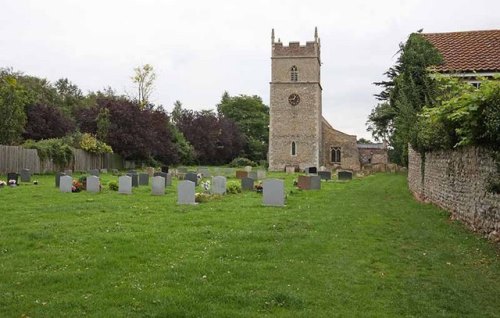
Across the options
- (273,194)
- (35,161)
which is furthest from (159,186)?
(35,161)

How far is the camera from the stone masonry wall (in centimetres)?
1085

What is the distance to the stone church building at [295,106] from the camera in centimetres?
5809

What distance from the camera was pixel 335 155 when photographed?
62938 mm

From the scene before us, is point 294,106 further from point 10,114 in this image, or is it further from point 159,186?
point 159,186

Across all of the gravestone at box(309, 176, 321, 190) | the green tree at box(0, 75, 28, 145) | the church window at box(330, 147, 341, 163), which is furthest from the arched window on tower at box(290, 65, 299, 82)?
the gravestone at box(309, 176, 321, 190)

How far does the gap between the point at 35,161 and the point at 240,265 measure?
93.6ft

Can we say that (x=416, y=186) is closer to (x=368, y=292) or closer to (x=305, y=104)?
(x=368, y=292)

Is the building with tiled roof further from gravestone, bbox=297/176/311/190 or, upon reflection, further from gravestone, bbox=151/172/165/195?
gravestone, bbox=151/172/165/195

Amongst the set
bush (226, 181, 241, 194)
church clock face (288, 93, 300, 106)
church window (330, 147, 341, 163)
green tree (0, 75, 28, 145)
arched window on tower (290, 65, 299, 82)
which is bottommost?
bush (226, 181, 241, 194)

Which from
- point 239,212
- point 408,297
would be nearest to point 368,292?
point 408,297

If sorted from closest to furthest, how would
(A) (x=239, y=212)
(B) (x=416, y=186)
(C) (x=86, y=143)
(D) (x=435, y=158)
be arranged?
(A) (x=239, y=212)
(D) (x=435, y=158)
(B) (x=416, y=186)
(C) (x=86, y=143)

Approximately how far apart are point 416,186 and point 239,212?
9700 millimetres

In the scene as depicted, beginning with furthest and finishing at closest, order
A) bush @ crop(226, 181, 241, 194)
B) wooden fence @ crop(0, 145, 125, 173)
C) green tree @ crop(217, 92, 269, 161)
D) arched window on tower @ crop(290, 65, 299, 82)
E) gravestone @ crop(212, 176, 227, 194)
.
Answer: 1. green tree @ crop(217, 92, 269, 161)
2. arched window on tower @ crop(290, 65, 299, 82)
3. wooden fence @ crop(0, 145, 125, 173)
4. bush @ crop(226, 181, 241, 194)
5. gravestone @ crop(212, 176, 227, 194)

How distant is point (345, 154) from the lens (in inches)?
2461
